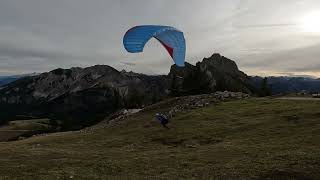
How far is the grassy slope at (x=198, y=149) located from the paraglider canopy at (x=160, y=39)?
30.1 feet

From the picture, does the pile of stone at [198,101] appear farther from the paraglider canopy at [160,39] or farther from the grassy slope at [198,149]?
the paraglider canopy at [160,39]

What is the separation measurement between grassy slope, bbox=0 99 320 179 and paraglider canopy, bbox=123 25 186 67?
30.1ft

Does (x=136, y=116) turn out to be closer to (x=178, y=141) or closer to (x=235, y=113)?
(x=235, y=113)

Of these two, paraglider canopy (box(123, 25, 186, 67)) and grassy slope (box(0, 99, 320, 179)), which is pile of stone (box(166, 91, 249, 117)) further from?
paraglider canopy (box(123, 25, 186, 67))

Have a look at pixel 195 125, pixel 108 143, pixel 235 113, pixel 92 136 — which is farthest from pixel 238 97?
pixel 108 143

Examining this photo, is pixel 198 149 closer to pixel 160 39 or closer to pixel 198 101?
pixel 160 39

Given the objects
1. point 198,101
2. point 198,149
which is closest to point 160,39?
point 198,149

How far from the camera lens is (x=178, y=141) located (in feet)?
174

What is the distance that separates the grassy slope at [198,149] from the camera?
30.7 m

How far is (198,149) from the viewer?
146 ft

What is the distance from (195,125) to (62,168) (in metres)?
32.4

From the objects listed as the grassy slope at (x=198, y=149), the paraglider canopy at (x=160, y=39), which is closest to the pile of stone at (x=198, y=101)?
the grassy slope at (x=198, y=149)

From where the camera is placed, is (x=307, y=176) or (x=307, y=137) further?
(x=307, y=137)

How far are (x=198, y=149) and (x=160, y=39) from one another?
1103 cm
